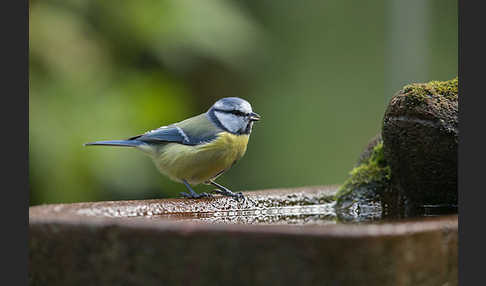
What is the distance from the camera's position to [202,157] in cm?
323

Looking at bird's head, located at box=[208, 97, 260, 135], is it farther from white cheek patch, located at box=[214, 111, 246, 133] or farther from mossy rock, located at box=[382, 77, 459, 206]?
mossy rock, located at box=[382, 77, 459, 206]

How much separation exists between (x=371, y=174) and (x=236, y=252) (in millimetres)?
1698

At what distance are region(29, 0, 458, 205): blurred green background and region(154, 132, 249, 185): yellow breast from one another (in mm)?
2049

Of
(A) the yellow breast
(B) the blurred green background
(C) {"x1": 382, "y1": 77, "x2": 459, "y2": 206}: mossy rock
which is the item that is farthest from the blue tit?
(B) the blurred green background

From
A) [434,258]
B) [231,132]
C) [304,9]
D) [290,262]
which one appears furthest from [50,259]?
[304,9]

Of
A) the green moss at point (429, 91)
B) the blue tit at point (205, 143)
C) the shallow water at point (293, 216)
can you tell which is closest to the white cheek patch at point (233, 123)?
the blue tit at point (205, 143)

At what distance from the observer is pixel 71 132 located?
519cm

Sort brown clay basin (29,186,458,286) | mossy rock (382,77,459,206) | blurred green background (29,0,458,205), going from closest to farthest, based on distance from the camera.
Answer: brown clay basin (29,186,458,286)
mossy rock (382,77,459,206)
blurred green background (29,0,458,205)

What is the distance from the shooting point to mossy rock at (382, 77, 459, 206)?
8.50 feet

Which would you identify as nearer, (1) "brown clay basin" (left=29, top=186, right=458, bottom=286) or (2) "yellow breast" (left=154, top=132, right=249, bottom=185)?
(1) "brown clay basin" (left=29, top=186, right=458, bottom=286)

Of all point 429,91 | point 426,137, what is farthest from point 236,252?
point 429,91

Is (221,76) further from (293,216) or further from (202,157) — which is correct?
(293,216)

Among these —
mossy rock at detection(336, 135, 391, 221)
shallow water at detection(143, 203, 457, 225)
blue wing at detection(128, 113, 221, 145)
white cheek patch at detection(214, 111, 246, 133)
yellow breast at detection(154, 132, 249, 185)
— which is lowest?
shallow water at detection(143, 203, 457, 225)

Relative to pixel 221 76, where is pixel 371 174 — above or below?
below
